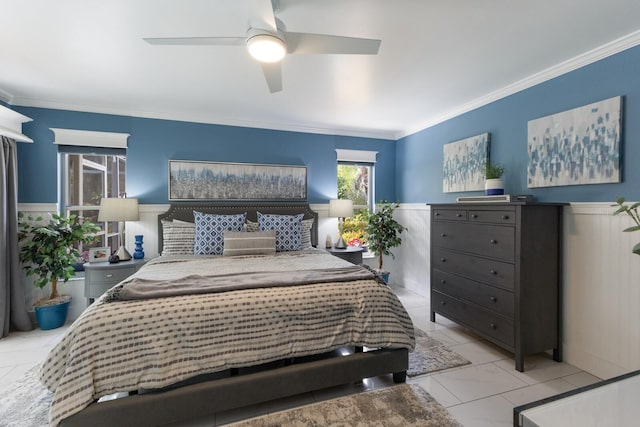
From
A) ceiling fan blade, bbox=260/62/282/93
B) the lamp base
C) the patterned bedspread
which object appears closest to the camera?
the patterned bedspread

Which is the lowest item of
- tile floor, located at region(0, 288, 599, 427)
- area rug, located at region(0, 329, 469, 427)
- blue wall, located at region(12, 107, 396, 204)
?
tile floor, located at region(0, 288, 599, 427)

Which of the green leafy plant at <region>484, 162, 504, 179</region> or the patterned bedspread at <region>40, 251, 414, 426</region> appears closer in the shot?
the patterned bedspread at <region>40, 251, 414, 426</region>

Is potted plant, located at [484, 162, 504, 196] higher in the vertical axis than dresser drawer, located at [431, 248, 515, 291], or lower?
higher

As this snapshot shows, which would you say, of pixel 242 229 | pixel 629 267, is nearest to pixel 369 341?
pixel 629 267

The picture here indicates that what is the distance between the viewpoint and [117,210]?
10.8 feet

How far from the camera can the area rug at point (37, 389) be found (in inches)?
70.1

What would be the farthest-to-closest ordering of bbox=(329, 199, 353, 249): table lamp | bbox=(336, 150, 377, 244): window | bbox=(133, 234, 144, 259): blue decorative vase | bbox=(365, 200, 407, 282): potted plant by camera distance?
bbox=(336, 150, 377, 244): window
bbox=(365, 200, 407, 282): potted plant
bbox=(329, 199, 353, 249): table lamp
bbox=(133, 234, 144, 259): blue decorative vase

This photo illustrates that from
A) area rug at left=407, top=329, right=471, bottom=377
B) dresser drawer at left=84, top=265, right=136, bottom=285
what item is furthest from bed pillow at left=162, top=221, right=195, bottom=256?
area rug at left=407, top=329, right=471, bottom=377

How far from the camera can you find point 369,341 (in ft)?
6.41

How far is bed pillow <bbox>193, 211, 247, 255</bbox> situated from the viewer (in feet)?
11.0

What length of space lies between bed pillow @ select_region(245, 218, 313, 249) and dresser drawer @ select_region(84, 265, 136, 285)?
1.36 m

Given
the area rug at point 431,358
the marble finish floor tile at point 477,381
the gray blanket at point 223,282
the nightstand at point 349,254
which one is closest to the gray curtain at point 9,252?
the gray blanket at point 223,282

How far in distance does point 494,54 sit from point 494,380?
256 centimetres

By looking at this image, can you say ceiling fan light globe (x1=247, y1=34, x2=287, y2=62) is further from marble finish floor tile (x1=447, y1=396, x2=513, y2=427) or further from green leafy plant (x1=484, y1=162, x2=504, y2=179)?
marble finish floor tile (x1=447, y1=396, x2=513, y2=427)
